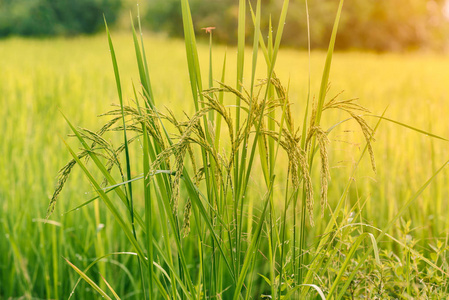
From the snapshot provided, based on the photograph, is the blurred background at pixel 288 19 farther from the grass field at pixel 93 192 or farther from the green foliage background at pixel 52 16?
the grass field at pixel 93 192

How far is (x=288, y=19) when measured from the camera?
16.1m

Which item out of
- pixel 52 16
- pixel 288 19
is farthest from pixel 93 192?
pixel 52 16

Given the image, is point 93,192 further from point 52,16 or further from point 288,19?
point 52,16

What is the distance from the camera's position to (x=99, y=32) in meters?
16.8

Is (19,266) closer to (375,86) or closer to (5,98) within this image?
(5,98)

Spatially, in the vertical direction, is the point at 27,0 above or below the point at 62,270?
above

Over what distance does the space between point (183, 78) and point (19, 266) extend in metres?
5.39

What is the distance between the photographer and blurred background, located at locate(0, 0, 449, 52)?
15.2 meters

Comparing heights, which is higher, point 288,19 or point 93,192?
point 288,19

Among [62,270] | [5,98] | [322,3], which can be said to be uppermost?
[322,3]

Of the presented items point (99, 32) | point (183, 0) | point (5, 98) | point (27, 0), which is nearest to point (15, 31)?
point (27, 0)

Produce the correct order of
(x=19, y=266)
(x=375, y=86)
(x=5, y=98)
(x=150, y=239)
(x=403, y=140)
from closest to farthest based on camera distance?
(x=150, y=239)
(x=19, y=266)
(x=403, y=140)
(x=5, y=98)
(x=375, y=86)

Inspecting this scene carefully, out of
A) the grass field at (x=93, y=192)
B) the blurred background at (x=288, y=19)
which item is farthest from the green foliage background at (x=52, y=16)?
the grass field at (x=93, y=192)

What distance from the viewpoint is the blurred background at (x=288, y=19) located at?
15.2 metres
